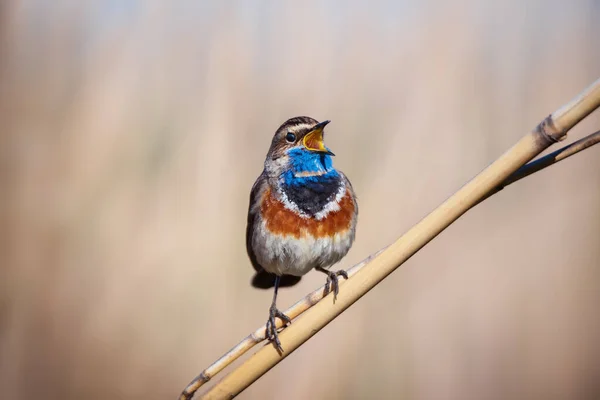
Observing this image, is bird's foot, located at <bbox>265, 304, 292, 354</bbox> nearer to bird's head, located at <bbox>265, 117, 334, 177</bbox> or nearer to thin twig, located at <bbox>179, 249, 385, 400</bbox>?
thin twig, located at <bbox>179, 249, 385, 400</bbox>

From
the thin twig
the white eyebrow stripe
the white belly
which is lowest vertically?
the white belly

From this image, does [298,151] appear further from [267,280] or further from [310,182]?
[267,280]

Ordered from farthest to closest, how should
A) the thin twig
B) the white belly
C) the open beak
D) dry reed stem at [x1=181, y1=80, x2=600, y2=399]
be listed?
1. the white belly
2. the open beak
3. the thin twig
4. dry reed stem at [x1=181, y1=80, x2=600, y2=399]

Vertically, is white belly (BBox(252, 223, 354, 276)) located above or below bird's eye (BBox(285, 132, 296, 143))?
below

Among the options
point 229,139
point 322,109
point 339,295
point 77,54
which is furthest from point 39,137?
point 339,295

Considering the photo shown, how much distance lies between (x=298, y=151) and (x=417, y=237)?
0.73 metres

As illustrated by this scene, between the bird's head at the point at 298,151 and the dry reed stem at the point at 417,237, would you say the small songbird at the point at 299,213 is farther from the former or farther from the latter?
the dry reed stem at the point at 417,237

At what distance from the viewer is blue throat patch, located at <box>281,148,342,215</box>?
1772mm

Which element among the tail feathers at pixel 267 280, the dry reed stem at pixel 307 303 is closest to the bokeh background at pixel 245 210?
the tail feathers at pixel 267 280

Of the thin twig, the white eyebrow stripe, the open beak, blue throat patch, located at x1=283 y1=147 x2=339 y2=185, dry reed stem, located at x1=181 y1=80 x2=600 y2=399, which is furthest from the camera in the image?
blue throat patch, located at x1=283 y1=147 x2=339 y2=185

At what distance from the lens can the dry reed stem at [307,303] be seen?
1057mm

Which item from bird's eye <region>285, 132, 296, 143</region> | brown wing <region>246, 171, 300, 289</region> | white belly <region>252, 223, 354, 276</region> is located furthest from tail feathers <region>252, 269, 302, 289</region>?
bird's eye <region>285, 132, 296, 143</region>

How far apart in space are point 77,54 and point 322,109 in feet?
3.76

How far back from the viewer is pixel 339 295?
1.14m
